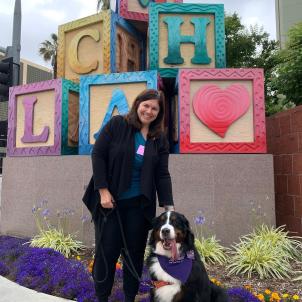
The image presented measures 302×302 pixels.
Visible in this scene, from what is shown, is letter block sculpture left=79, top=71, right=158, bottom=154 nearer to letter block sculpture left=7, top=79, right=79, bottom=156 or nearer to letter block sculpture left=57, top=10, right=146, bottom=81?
letter block sculpture left=7, top=79, right=79, bottom=156

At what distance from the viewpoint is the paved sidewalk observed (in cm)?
391

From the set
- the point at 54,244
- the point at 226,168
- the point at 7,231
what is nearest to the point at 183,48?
the point at 226,168

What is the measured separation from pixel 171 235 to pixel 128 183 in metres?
0.55

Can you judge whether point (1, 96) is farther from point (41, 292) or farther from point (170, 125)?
point (41, 292)

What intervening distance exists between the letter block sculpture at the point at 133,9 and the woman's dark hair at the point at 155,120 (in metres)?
5.57

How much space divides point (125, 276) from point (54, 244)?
2.77 meters

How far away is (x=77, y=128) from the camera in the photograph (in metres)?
7.42

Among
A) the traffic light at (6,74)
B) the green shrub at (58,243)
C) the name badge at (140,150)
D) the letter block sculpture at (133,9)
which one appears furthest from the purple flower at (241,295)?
→ the letter block sculpture at (133,9)

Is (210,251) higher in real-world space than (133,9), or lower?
lower

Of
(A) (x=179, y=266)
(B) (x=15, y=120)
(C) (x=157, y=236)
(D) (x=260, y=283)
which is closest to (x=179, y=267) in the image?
(A) (x=179, y=266)

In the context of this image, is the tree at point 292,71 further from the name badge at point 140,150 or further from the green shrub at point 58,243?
the name badge at point 140,150

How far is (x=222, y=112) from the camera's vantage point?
6379 mm

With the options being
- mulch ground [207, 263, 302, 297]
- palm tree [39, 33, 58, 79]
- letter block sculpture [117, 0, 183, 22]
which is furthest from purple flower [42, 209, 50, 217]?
palm tree [39, 33, 58, 79]

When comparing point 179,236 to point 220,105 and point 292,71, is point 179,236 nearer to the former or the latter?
point 220,105
